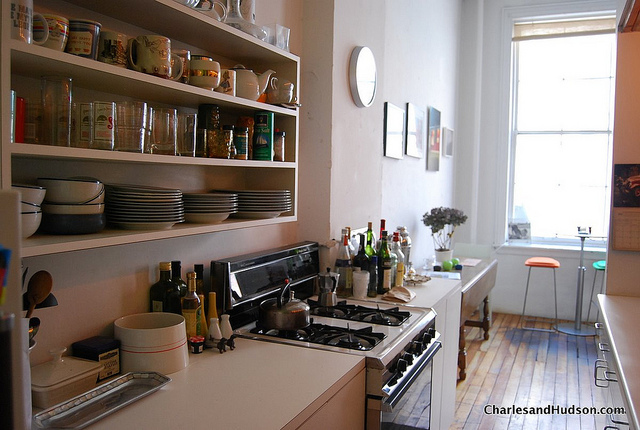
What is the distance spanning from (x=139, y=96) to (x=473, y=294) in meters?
3.03

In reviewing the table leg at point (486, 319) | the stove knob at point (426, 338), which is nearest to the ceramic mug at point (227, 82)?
the stove knob at point (426, 338)

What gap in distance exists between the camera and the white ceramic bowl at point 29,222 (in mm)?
1154

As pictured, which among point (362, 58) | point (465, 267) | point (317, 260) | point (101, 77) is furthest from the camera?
point (465, 267)

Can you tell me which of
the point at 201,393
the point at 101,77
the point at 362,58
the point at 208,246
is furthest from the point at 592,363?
the point at 101,77

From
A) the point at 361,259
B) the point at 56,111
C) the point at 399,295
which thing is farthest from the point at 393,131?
the point at 56,111

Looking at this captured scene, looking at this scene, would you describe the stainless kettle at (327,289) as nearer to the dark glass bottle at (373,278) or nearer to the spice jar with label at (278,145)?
the dark glass bottle at (373,278)

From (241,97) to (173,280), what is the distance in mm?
677

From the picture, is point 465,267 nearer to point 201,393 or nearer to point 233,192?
point 233,192

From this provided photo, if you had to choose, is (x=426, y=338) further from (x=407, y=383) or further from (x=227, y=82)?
(x=227, y=82)

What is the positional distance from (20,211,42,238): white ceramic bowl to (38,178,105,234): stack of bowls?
0.25 ft

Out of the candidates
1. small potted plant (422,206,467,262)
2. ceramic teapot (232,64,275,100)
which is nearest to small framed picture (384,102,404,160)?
small potted plant (422,206,467,262)

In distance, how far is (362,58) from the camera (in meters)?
2.84

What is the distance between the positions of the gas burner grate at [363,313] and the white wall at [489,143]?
3.80 metres

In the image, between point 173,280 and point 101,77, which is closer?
point 101,77
